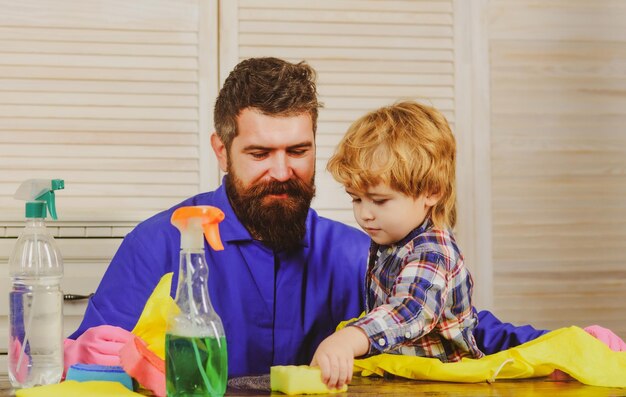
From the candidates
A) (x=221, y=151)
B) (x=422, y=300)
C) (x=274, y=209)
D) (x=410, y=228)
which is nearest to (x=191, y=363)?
(x=422, y=300)

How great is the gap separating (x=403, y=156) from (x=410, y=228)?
11 centimetres

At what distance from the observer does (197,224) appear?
963mm

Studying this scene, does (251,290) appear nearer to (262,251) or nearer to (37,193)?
(262,251)

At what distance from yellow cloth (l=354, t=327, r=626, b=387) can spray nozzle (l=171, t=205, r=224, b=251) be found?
14.2 inches

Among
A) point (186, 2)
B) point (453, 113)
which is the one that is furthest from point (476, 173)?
point (186, 2)

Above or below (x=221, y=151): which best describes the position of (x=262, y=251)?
below

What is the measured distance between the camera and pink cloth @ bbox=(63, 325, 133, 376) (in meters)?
1.25

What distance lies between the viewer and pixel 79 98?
236 centimetres

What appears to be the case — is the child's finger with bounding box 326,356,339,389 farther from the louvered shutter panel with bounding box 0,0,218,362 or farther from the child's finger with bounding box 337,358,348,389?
the louvered shutter panel with bounding box 0,0,218,362

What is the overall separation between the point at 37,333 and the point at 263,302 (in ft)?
2.09

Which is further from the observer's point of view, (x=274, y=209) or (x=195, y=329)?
(x=274, y=209)

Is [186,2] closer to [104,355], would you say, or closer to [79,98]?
[79,98]

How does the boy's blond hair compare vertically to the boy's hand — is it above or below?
above

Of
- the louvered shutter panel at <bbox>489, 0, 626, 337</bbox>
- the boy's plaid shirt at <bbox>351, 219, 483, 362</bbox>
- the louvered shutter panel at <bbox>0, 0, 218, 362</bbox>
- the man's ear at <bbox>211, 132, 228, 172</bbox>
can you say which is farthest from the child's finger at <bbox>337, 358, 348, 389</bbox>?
the louvered shutter panel at <bbox>489, 0, 626, 337</bbox>
